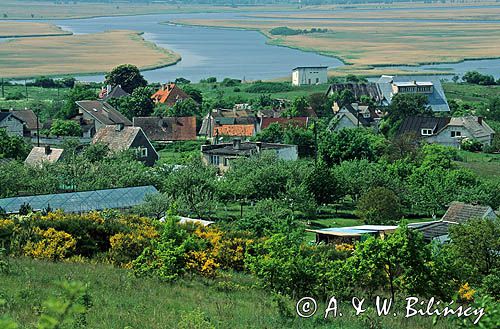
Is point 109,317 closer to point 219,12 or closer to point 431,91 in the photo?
point 431,91

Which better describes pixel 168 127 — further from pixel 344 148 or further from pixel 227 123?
pixel 344 148

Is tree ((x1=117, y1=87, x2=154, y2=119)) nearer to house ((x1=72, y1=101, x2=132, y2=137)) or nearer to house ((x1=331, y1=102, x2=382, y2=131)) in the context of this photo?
house ((x1=72, y1=101, x2=132, y2=137))

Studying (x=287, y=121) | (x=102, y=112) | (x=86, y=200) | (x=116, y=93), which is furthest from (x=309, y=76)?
(x=86, y=200)

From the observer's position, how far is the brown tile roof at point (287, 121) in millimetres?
38350

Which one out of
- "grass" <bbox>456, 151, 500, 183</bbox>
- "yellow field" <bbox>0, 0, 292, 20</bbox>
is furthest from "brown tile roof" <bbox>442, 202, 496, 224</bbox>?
"yellow field" <bbox>0, 0, 292, 20</bbox>

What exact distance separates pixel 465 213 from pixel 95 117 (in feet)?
70.4

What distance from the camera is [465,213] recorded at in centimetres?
1955

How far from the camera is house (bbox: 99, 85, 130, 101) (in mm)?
47312

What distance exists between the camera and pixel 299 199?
22516 millimetres

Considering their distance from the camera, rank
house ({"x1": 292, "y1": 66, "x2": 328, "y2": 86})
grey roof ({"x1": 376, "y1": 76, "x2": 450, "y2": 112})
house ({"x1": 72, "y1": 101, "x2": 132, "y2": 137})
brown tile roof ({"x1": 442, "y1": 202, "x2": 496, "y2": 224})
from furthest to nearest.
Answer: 1. house ({"x1": 292, "y1": 66, "x2": 328, "y2": 86})
2. grey roof ({"x1": 376, "y1": 76, "x2": 450, "y2": 112})
3. house ({"x1": 72, "y1": 101, "x2": 132, "y2": 137})
4. brown tile roof ({"x1": 442, "y1": 202, "x2": 496, "y2": 224})

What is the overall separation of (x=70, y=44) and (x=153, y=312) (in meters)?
82.5

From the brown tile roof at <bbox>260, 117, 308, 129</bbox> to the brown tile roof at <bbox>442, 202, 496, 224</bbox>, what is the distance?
59.7 ft

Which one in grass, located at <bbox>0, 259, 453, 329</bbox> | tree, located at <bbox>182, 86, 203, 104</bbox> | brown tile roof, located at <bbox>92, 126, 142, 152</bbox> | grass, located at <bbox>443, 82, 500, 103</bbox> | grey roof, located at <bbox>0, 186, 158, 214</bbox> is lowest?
grass, located at <bbox>443, 82, 500, 103</bbox>

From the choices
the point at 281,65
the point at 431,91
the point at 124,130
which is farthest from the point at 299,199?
the point at 281,65
